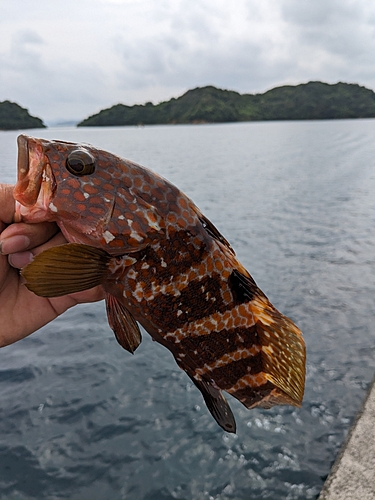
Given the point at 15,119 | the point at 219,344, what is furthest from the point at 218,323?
the point at 15,119

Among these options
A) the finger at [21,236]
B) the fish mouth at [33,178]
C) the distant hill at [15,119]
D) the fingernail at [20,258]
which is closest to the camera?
the fish mouth at [33,178]

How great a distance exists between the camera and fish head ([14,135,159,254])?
263cm

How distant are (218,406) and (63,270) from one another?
152 centimetres

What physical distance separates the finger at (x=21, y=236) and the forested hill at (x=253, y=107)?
18454cm

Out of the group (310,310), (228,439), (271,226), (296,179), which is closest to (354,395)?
(228,439)

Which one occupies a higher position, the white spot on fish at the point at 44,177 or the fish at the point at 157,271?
the white spot on fish at the point at 44,177

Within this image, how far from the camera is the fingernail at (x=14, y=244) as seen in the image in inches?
113

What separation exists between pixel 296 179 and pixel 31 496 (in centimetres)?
3556

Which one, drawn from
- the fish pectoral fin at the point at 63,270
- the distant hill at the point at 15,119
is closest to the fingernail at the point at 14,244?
the fish pectoral fin at the point at 63,270

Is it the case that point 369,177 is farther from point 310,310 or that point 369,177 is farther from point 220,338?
point 220,338

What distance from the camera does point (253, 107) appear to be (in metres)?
197

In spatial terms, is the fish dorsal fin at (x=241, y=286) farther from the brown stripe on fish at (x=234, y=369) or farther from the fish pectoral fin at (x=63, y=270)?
the fish pectoral fin at (x=63, y=270)

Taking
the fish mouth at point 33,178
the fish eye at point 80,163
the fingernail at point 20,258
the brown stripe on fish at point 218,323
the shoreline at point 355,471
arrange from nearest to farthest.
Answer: the fish mouth at point 33,178 < the fish eye at point 80,163 < the brown stripe on fish at point 218,323 < the fingernail at point 20,258 < the shoreline at point 355,471

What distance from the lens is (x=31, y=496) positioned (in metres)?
6.94
